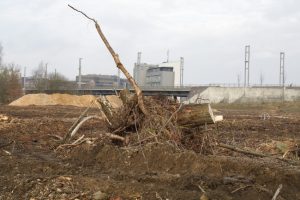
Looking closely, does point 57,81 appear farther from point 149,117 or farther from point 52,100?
point 149,117

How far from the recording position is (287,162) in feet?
29.9

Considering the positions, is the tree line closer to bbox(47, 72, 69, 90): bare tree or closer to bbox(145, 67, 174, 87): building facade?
bbox(47, 72, 69, 90): bare tree

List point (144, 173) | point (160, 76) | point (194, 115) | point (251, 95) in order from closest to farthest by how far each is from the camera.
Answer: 1. point (144, 173)
2. point (194, 115)
3. point (251, 95)
4. point (160, 76)

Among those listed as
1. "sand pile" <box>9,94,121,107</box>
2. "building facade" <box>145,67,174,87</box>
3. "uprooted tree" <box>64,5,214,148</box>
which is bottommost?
"sand pile" <box>9,94,121,107</box>

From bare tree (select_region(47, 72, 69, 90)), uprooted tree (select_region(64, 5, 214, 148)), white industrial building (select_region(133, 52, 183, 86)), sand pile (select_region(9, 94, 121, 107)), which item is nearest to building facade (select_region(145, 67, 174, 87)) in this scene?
white industrial building (select_region(133, 52, 183, 86))

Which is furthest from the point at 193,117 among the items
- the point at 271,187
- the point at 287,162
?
the point at 271,187

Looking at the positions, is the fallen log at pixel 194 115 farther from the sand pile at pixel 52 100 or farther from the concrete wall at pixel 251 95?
the concrete wall at pixel 251 95

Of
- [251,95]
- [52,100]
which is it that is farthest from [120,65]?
[251,95]

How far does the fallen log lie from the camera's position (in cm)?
966

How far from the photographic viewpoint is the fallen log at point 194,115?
9.66 metres

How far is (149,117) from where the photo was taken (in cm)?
988

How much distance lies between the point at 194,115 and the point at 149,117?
3.08 ft

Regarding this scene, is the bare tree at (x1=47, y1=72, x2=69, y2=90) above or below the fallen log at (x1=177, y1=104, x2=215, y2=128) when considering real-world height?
above

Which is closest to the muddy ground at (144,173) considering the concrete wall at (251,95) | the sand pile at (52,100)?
the sand pile at (52,100)
